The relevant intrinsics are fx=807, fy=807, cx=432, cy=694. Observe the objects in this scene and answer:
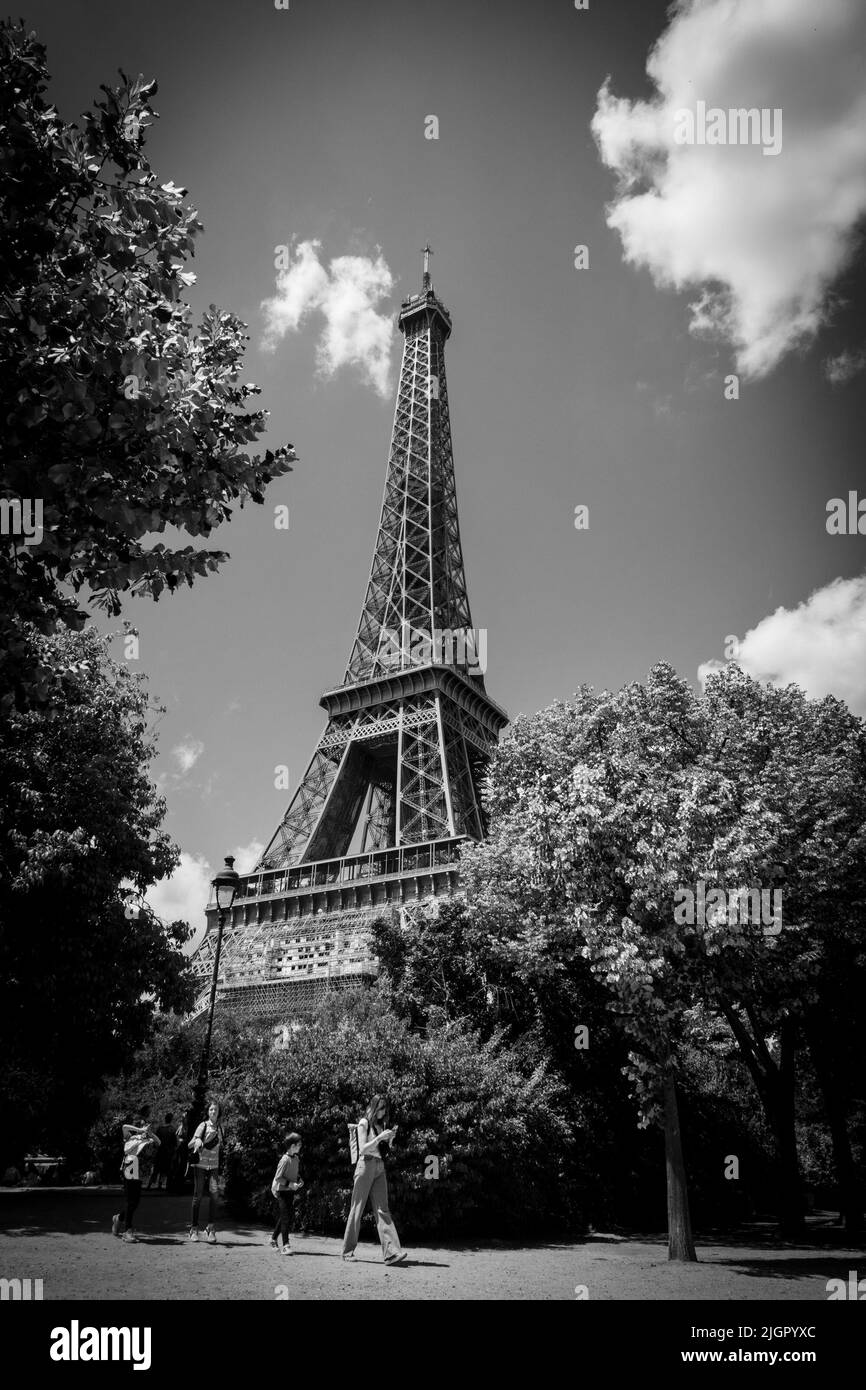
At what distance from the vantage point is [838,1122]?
22.9 m

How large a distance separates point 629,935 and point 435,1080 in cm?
531

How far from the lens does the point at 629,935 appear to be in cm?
1418

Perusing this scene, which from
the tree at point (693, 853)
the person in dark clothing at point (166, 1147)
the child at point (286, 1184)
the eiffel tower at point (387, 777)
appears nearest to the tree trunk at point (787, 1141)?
the tree at point (693, 853)

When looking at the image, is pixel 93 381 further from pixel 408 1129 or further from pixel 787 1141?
pixel 787 1141

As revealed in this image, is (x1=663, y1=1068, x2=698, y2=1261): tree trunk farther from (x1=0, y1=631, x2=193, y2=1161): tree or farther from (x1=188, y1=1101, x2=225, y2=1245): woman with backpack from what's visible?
(x1=0, y1=631, x2=193, y2=1161): tree

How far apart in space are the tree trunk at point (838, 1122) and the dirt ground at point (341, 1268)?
5.30 meters

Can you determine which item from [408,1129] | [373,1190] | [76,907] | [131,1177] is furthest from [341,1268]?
[76,907]

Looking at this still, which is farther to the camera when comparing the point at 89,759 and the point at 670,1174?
the point at 89,759

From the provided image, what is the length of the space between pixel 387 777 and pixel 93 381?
184ft

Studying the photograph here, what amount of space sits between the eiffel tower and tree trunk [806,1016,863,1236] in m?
17.8

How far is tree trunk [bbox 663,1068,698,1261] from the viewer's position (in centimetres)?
1393

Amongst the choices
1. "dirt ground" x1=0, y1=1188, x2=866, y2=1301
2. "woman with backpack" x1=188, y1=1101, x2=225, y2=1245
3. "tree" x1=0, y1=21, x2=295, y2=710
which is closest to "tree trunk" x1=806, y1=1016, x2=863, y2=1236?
"dirt ground" x1=0, y1=1188, x2=866, y2=1301
